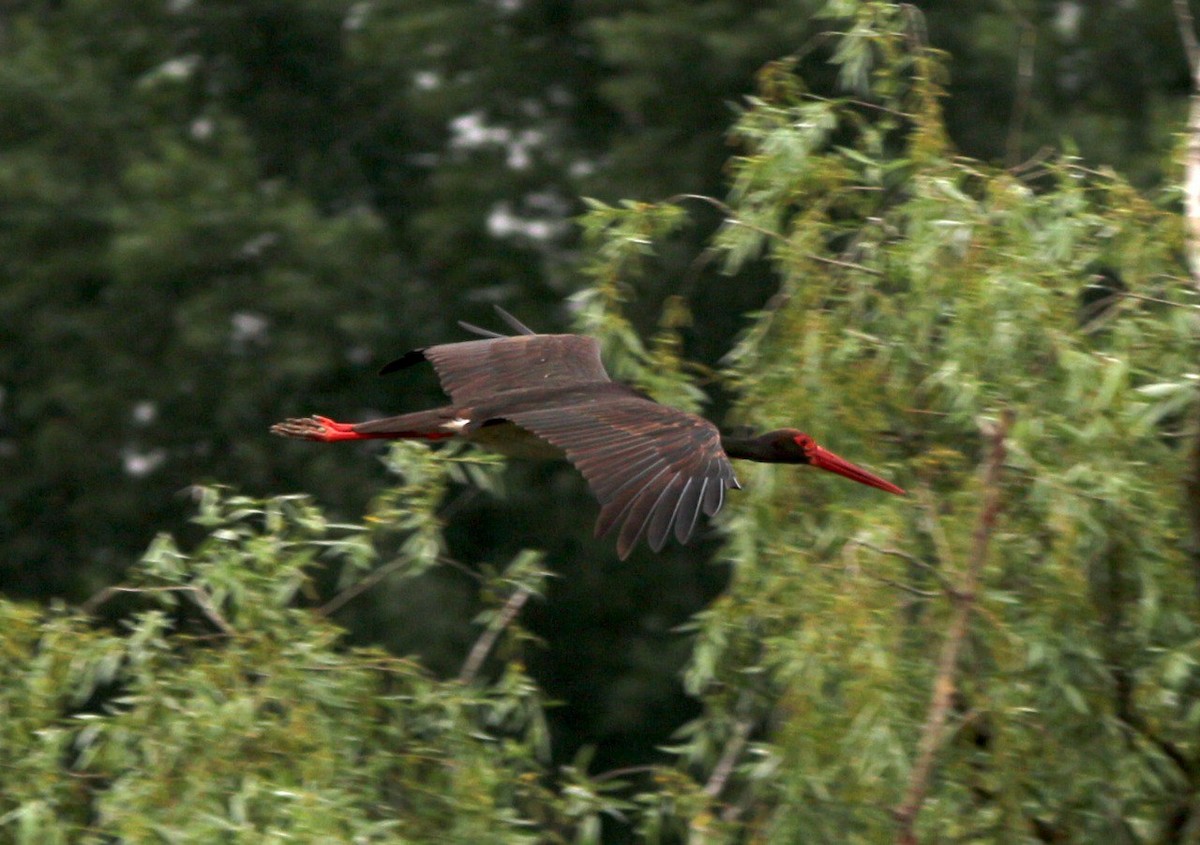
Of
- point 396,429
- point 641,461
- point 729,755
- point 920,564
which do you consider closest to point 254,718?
point 641,461

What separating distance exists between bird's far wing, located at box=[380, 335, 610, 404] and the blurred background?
546 centimetres

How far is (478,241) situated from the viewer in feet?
43.3

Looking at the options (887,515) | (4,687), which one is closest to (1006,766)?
(887,515)

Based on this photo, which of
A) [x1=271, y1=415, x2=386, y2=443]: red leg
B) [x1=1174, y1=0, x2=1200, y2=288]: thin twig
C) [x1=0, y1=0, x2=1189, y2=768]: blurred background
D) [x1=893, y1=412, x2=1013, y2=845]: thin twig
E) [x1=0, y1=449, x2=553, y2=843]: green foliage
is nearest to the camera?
[x1=893, y1=412, x2=1013, y2=845]: thin twig

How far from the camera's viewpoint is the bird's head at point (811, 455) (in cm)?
483

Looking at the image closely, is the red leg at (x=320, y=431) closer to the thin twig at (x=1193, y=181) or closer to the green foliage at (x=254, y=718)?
the green foliage at (x=254, y=718)

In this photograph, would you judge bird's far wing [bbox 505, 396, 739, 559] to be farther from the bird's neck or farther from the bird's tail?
the bird's tail

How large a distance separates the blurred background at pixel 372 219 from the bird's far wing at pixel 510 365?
5465 mm

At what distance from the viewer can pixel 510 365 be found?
18.5 ft

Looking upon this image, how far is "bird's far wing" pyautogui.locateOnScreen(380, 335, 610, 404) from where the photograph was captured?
17.9ft

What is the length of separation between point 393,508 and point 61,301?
9594mm

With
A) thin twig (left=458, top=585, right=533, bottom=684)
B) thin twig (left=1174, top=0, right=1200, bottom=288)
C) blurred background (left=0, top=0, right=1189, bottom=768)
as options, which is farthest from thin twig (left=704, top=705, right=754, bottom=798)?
blurred background (left=0, top=0, right=1189, bottom=768)

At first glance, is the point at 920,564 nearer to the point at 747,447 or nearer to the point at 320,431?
the point at 747,447

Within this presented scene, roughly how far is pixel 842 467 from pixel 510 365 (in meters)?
1.14
